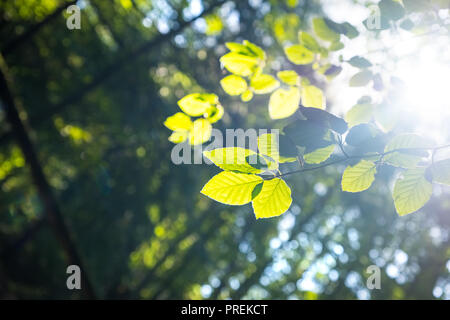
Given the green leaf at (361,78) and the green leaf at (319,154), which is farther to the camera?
the green leaf at (361,78)

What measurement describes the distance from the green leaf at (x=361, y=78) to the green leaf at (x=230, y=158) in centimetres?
42

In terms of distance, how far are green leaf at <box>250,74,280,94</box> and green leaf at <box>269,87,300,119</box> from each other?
0.09ft

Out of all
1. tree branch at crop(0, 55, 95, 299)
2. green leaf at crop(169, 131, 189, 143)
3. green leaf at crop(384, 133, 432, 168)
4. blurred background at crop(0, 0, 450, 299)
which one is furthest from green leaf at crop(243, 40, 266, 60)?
blurred background at crop(0, 0, 450, 299)

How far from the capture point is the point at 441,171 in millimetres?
505

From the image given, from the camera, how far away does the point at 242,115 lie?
3.99 meters

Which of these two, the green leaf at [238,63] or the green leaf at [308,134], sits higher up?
the green leaf at [238,63]

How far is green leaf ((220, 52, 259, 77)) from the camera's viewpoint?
654 mm

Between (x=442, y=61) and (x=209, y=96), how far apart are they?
0.62m

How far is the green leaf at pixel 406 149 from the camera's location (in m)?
0.49

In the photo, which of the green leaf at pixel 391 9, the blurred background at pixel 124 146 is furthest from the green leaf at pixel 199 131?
the blurred background at pixel 124 146

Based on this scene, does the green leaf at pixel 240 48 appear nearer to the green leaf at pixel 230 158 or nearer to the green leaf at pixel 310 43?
the green leaf at pixel 310 43

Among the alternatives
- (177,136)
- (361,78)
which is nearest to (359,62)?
(361,78)

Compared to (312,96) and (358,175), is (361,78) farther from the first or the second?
(358,175)
